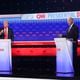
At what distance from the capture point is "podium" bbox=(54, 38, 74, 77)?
9.00 m

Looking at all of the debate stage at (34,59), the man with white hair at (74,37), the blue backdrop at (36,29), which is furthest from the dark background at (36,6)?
the debate stage at (34,59)

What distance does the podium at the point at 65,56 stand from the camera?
900cm

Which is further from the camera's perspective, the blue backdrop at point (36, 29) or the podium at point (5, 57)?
the blue backdrop at point (36, 29)

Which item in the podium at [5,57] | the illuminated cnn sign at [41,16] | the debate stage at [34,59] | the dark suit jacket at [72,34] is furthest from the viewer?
the illuminated cnn sign at [41,16]

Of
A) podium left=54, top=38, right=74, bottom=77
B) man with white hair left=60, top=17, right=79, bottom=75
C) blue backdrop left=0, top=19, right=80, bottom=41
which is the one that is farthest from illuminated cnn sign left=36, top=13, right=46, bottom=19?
podium left=54, top=38, right=74, bottom=77

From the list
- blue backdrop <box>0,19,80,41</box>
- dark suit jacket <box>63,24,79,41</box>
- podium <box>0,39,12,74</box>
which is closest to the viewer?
dark suit jacket <box>63,24,79,41</box>

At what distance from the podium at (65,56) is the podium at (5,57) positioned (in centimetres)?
146

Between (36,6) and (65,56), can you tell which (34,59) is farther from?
(36,6)

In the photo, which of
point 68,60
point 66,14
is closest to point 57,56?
point 68,60

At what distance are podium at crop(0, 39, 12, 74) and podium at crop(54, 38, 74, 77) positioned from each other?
57.6 inches

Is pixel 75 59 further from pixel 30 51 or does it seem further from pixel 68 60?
pixel 30 51

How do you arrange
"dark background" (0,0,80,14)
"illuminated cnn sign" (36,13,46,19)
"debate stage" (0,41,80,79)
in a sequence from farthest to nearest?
"illuminated cnn sign" (36,13,46,19) < "dark background" (0,0,80,14) < "debate stage" (0,41,80,79)

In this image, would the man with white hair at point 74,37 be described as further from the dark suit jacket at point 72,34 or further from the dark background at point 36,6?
the dark background at point 36,6

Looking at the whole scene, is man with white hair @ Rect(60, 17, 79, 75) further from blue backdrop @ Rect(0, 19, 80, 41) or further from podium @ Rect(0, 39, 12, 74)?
podium @ Rect(0, 39, 12, 74)
